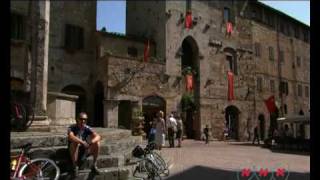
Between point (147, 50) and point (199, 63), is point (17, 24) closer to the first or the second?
point (147, 50)

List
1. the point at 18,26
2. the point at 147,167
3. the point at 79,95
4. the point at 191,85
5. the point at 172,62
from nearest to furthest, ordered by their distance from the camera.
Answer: the point at 147,167 < the point at 18,26 < the point at 79,95 < the point at 172,62 < the point at 191,85

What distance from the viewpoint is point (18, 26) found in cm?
2178

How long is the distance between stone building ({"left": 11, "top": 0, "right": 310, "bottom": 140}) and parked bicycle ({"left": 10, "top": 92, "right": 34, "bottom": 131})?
349 inches

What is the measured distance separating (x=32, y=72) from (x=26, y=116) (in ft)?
4.61

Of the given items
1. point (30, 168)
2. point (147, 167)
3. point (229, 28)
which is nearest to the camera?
point (30, 168)

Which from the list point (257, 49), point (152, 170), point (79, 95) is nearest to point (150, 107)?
point (79, 95)

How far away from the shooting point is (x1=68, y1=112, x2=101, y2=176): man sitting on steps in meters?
7.36

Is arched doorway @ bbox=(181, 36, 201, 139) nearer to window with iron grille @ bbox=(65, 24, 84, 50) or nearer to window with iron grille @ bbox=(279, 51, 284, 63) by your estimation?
window with iron grille @ bbox=(65, 24, 84, 50)

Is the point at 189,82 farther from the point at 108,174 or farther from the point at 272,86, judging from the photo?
the point at 108,174

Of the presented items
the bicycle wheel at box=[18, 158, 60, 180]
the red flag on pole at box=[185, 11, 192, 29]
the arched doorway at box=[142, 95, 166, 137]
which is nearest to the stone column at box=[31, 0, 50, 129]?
the bicycle wheel at box=[18, 158, 60, 180]

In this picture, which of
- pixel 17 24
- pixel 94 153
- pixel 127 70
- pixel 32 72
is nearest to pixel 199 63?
pixel 127 70

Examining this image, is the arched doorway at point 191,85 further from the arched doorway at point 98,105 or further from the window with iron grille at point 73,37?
the window with iron grille at point 73,37

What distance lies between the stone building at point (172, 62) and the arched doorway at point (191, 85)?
76 mm

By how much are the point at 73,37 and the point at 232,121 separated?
15148mm
